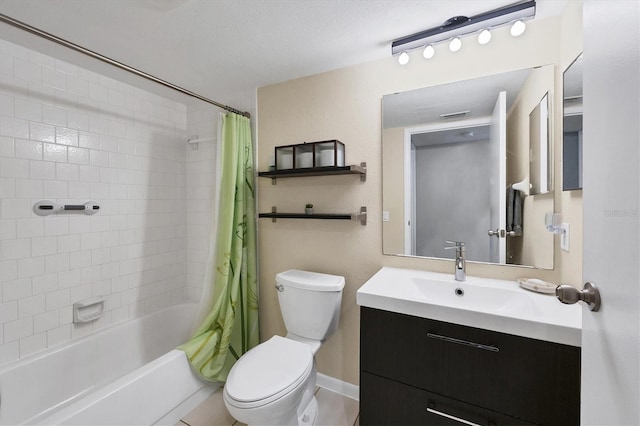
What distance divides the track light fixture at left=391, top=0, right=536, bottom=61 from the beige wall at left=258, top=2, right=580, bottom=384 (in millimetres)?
126

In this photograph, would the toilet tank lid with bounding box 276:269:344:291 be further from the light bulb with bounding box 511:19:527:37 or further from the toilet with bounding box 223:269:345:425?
the light bulb with bounding box 511:19:527:37

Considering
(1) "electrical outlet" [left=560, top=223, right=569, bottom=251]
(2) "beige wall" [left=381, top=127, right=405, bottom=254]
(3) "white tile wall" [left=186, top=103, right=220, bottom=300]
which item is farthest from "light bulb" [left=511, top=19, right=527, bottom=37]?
(3) "white tile wall" [left=186, top=103, right=220, bottom=300]

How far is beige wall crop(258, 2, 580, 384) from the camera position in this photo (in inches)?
58.7

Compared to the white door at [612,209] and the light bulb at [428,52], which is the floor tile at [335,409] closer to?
the white door at [612,209]

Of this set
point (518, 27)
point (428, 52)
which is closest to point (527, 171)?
point (518, 27)

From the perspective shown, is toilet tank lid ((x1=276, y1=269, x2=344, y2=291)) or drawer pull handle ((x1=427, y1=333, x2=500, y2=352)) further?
toilet tank lid ((x1=276, y1=269, x2=344, y2=291))

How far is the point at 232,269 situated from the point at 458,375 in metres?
1.48

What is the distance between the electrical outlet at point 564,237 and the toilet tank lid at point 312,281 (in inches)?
43.5

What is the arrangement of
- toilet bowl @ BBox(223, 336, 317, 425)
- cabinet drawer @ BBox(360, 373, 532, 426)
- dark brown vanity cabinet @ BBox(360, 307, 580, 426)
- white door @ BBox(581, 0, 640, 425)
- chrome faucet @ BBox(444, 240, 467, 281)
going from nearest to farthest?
white door @ BBox(581, 0, 640, 425), dark brown vanity cabinet @ BBox(360, 307, 580, 426), cabinet drawer @ BBox(360, 373, 532, 426), toilet bowl @ BBox(223, 336, 317, 425), chrome faucet @ BBox(444, 240, 467, 281)

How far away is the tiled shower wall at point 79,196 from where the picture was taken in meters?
1.53

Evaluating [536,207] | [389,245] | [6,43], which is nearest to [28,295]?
[6,43]

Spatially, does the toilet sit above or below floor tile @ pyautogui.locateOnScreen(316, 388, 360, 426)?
above

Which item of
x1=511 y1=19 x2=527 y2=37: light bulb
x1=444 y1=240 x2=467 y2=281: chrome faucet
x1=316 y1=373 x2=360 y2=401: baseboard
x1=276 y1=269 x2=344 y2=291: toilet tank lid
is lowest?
x1=316 y1=373 x2=360 y2=401: baseboard

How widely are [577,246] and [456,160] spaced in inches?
25.7
